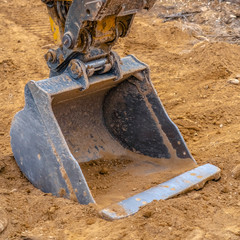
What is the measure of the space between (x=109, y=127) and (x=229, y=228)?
1.86 m

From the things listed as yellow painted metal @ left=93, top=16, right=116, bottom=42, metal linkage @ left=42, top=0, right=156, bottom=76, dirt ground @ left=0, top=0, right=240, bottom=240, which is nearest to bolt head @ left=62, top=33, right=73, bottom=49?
metal linkage @ left=42, top=0, right=156, bottom=76

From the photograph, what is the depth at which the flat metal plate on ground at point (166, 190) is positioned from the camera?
3.27 m

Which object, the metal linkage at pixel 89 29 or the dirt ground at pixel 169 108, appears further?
the metal linkage at pixel 89 29

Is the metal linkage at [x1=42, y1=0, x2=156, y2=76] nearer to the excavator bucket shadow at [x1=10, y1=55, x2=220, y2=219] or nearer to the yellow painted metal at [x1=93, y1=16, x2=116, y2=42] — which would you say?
the yellow painted metal at [x1=93, y1=16, x2=116, y2=42]

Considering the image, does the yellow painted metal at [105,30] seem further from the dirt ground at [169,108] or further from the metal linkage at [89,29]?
the dirt ground at [169,108]

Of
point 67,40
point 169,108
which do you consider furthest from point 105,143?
point 169,108

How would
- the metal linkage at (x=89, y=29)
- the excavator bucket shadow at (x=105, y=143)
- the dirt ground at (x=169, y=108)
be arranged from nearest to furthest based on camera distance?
the dirt ground at (x=169, y=108), the metal linkage at (x=89, y=29), the excavator bucket shadow at (x=105, y=143)

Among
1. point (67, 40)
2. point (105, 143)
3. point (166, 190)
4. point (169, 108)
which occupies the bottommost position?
point (169, 108)

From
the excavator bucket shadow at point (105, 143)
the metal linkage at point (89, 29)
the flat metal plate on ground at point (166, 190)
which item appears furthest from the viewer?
the excavator bucket shadow at point (105, 143)

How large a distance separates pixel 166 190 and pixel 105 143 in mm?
1061

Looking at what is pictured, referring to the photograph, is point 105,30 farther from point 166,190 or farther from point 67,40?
point 166,190

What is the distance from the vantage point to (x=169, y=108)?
5766mm

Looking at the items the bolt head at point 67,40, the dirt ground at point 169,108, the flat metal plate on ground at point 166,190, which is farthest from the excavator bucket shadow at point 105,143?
the bolt head at point 67,40

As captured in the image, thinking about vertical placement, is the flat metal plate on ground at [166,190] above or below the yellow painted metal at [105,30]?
below
